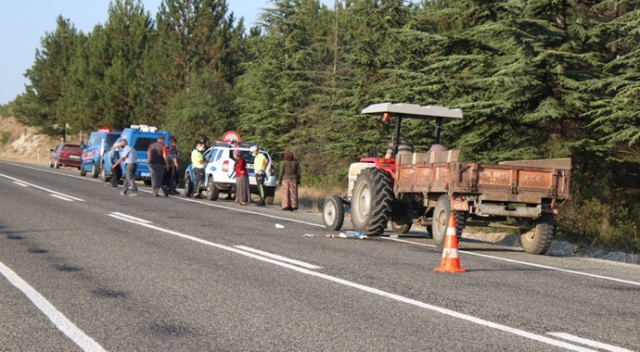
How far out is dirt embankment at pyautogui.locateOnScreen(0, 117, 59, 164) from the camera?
9979 cm

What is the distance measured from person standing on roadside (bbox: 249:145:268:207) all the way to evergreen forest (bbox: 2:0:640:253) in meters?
4.36

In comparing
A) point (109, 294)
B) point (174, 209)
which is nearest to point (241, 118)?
point (174, 209)

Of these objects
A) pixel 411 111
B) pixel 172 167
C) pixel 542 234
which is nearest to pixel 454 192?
pixel 542 234

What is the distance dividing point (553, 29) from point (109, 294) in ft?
55.9

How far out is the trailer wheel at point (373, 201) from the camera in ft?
51.1

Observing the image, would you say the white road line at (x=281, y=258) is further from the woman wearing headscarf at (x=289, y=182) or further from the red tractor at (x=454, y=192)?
the woman wearing headscarf at (x=289, y=182)

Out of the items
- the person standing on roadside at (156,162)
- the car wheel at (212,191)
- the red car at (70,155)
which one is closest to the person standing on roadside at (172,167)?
the person standing on roadside at (156,162)

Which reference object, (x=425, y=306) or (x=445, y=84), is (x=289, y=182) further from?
(x=425, y=306)

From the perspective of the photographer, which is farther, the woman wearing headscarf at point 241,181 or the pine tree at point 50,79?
the pine tree at point 50,79

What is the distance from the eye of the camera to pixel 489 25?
22.7 m

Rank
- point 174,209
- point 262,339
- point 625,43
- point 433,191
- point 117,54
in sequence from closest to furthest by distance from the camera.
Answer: point 262,339
point 433,191
point 174,209
point 625,43
point 117,54

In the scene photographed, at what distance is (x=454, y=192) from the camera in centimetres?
1369

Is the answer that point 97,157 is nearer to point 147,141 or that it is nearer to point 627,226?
point 147,141

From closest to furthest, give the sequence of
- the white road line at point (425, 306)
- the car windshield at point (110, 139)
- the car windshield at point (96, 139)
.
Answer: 1. the white road line at point (425, 306)
2. the car windshield at point (110, 139)
3. the car windshield at point (96, 139)
